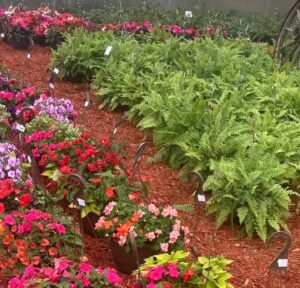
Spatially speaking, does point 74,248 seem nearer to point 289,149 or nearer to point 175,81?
point 289,149

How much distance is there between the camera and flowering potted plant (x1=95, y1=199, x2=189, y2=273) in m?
4.02

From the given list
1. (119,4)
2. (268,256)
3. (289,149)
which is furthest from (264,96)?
(119,4)

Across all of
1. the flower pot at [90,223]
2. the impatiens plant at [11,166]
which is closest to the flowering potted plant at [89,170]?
the flower pot at [90,223]

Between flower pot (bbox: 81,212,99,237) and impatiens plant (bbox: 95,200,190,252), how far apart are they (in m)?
0.38

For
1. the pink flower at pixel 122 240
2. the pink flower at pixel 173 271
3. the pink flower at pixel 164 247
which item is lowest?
the pink flower at pixel 122 240

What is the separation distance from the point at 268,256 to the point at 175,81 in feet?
10.2

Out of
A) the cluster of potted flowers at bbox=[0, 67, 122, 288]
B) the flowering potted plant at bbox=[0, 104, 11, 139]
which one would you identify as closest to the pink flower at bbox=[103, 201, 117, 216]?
the cluster of potted flowers at bbox=[0, 67, 122, 288]

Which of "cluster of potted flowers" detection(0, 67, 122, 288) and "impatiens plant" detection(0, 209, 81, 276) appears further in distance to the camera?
"impatiens plant" detection(0, 209, 81, 276)

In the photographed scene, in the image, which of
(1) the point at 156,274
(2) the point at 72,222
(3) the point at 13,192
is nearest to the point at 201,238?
(2) the point at 72,222

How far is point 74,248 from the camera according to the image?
3.94m

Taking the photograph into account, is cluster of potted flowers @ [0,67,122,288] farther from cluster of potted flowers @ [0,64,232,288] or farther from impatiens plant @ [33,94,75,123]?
impatiens plant @ [33,94,75,123]

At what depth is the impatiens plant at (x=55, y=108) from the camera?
20.1 feet

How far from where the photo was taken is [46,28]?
425 inches

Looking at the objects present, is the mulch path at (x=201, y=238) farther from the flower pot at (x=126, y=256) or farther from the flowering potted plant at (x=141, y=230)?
the flowering potted plant at (x=141, y=230)
